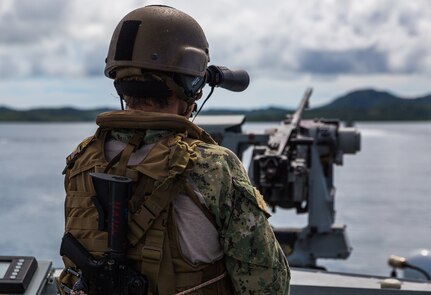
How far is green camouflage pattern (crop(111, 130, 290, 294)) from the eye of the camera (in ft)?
7.38

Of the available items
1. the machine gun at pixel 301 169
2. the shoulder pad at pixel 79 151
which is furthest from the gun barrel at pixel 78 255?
the machine gun at pixel 301 169

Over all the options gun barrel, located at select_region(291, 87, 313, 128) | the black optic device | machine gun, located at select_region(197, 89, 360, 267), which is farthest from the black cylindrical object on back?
gun barrel, located at select_region(291, 87, 313, 128)

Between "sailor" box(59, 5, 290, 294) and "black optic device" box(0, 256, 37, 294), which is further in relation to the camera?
"black optic device" box(0, 256, 37, 294)

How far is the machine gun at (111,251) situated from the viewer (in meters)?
2.21

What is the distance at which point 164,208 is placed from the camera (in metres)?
2.21

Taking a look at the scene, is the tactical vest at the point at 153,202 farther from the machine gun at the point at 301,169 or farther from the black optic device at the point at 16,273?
the machine gun at the point at 301,169

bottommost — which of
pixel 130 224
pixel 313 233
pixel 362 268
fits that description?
pixel 362 268

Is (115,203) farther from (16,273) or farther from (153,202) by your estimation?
(16,273)

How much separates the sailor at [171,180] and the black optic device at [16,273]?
0.72 metres

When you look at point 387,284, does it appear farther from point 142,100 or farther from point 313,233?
point 313,233

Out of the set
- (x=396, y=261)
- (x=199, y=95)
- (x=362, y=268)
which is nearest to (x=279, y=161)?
(x=396, y=261)

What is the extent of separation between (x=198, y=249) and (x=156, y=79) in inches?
17.1

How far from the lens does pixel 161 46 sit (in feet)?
7.63

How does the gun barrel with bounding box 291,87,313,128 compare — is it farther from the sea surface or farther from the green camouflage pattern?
the green camouflage pattern
